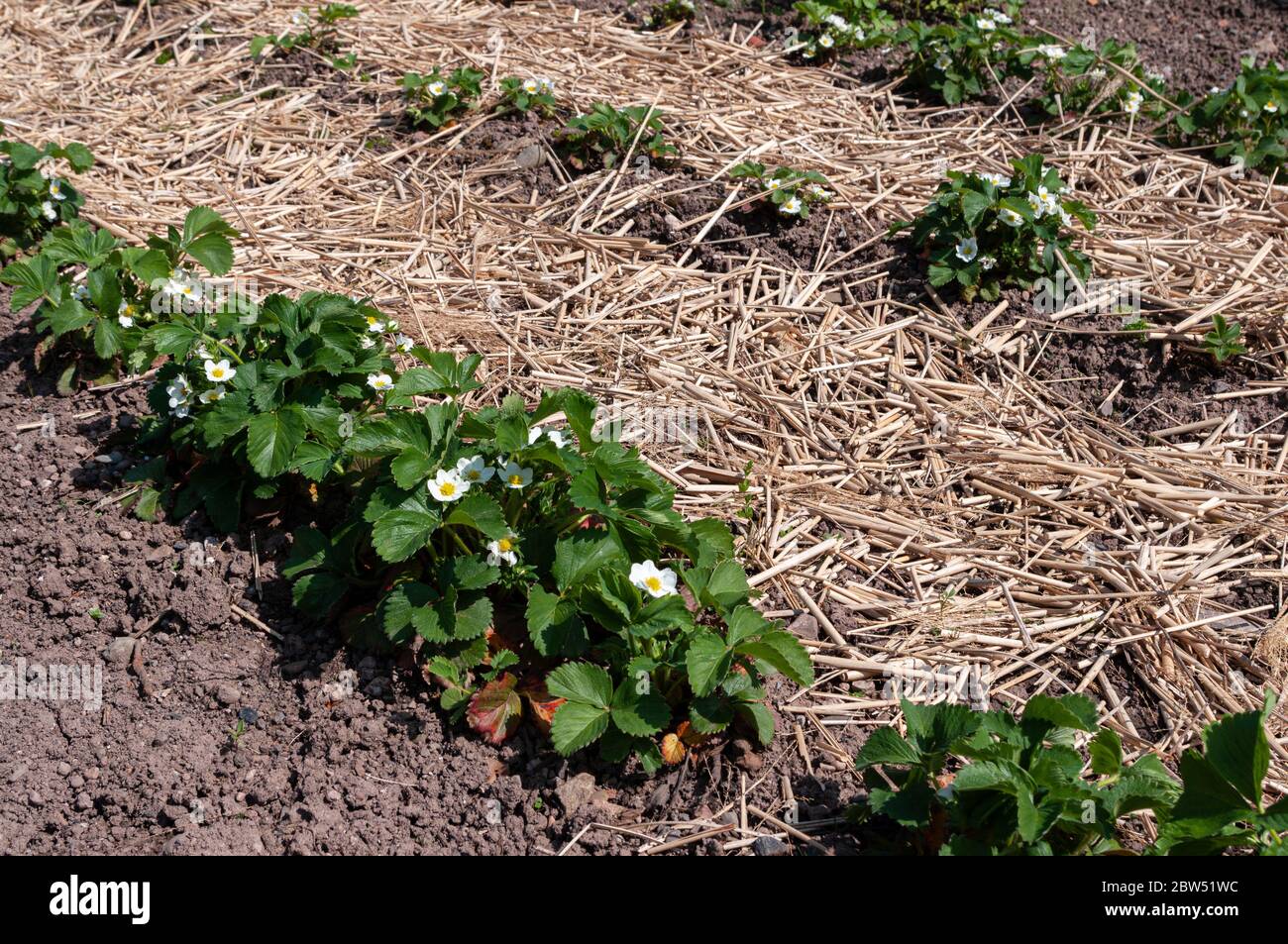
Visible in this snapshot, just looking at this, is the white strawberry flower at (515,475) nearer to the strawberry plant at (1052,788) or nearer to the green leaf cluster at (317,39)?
the strawberry plant at (1052,788)

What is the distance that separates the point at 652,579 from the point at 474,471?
50 cm

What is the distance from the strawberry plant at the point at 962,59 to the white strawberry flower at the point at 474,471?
3.06 m

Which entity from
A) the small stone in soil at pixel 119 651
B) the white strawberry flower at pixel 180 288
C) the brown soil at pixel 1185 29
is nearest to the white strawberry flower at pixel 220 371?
the white strawberry flower at pixel 180 288

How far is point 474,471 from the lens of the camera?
2432 millimetres

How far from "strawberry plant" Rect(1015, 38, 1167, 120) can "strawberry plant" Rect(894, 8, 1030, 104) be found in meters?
0.10

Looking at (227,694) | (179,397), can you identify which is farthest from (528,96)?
(227,694)

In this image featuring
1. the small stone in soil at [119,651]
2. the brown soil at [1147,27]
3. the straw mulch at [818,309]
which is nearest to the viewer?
the small stone in soil at [119,651]

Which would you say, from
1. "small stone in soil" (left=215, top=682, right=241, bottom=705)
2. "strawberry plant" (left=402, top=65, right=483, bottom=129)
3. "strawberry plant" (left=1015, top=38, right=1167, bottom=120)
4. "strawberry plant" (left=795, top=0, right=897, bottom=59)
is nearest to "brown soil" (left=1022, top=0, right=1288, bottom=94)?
"strawberry plant" (left=1015, top=38, right=1167, bottom=120)

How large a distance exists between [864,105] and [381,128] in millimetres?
2116

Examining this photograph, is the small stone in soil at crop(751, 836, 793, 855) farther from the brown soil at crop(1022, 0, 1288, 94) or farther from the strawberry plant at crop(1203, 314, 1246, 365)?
the brown soil at crop(1022, 0, 1288, 94)

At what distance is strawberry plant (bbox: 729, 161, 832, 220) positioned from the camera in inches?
148

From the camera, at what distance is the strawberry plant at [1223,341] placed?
3297 millimetres

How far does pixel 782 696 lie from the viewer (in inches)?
97.6

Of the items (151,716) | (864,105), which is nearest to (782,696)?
(151,716)
